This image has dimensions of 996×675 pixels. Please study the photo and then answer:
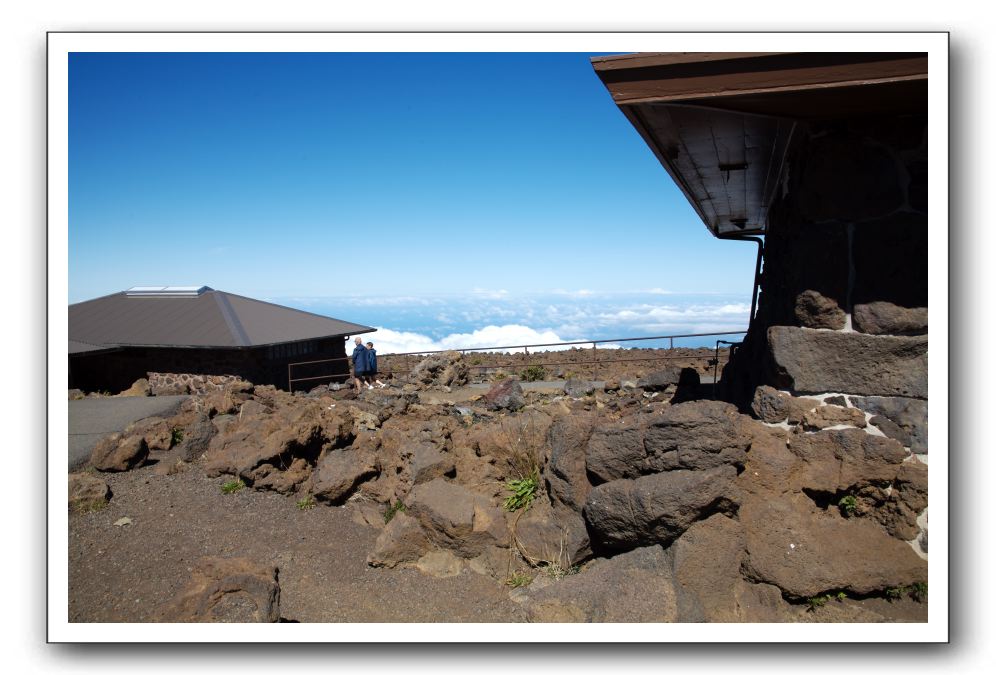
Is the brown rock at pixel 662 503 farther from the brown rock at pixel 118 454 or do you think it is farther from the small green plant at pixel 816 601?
the brown rock at pixel 118 454

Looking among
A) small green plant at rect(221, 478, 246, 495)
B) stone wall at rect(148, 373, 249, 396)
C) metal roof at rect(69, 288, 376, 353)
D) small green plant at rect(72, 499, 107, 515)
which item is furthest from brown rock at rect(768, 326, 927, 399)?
stone wall at rect(148, 373, 249, 396)

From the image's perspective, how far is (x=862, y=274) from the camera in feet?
14.3

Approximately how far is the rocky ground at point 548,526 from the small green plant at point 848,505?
0.04 feet

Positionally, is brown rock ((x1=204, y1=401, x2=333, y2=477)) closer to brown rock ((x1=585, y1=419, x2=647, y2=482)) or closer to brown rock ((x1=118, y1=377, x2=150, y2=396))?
brown rock ((x1=585, y1=419, x2=647, y2=482))

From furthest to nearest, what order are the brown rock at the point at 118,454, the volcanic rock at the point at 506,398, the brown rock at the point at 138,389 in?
1. the brown rock at the point at 138,389
2. the volcanic rock at the point at 506,398
3. the brown rock at the point at 118,454

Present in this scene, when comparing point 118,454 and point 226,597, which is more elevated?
point 118,454

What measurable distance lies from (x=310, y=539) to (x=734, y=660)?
10.4 feet

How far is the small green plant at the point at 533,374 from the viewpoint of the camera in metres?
15.8

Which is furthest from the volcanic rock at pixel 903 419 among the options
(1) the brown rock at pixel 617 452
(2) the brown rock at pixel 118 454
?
(2) the brown rock at pixel 118 454

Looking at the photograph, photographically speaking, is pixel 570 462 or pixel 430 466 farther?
pixel 430 466

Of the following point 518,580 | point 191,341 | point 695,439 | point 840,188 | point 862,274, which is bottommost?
point 518,580

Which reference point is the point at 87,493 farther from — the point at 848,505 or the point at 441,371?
the point at 441,371

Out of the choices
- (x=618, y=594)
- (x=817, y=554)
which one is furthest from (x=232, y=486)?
(x=817, y=554)

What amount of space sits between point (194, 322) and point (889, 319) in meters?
15.1
